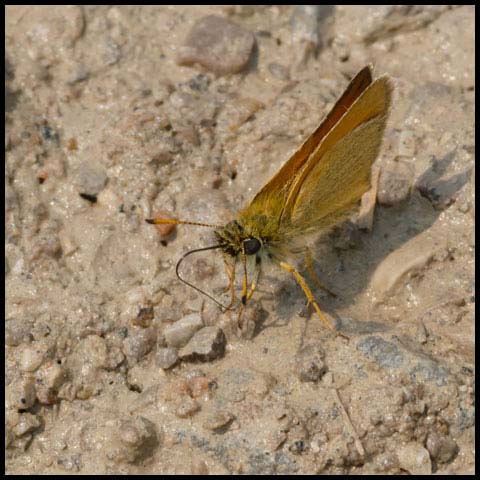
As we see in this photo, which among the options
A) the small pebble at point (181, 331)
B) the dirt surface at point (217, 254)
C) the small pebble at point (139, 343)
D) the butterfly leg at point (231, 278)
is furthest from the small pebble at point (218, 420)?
the butterfly leg at point (231, 278)

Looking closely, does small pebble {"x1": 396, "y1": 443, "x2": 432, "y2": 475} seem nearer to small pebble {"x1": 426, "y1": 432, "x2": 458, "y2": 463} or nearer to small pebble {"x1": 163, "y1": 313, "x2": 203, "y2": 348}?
small pebble {"x1": 426, "y1": 432, "x2": 458, "y2": 463}

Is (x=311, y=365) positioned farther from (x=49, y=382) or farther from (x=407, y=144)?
(x=407, y=144)

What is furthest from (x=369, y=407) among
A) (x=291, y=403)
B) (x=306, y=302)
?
(x=306, y=302)

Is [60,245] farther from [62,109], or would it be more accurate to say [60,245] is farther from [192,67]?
[192,67]

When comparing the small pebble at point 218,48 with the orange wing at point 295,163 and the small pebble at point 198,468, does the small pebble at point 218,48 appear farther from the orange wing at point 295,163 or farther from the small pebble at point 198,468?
the small pebble at point 198,468

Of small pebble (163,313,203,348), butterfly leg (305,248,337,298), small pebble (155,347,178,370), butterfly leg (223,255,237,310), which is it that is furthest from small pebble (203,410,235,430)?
butterfly leg (305,248,337,298)

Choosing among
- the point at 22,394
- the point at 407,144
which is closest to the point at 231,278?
the point at 22,394
